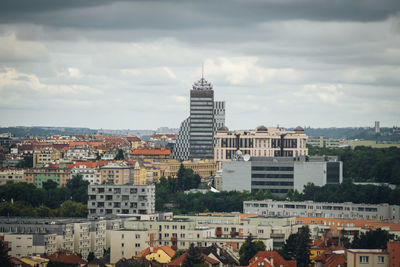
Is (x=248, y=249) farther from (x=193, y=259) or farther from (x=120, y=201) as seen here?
(x=120, y=201)

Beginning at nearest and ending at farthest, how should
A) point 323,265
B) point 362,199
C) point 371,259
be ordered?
point 371,259, point 323,265, point 362,199

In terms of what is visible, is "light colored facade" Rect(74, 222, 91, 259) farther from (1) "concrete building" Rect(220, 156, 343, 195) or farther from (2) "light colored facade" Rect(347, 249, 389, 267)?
(1) "concrete building" Rect(220, 156, 343, 195)

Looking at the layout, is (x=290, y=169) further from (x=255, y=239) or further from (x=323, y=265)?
(x=323, y=265)

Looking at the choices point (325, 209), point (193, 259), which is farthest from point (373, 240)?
point (325, 209)

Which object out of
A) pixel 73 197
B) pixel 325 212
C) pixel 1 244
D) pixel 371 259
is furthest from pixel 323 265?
pixel 73 197

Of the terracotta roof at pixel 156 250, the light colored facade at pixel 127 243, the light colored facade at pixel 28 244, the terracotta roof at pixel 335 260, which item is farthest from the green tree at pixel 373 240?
the light colored facade at pixel 28 244

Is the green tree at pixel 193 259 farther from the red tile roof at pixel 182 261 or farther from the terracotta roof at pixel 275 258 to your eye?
the terracotta roof at pixel 275 258
